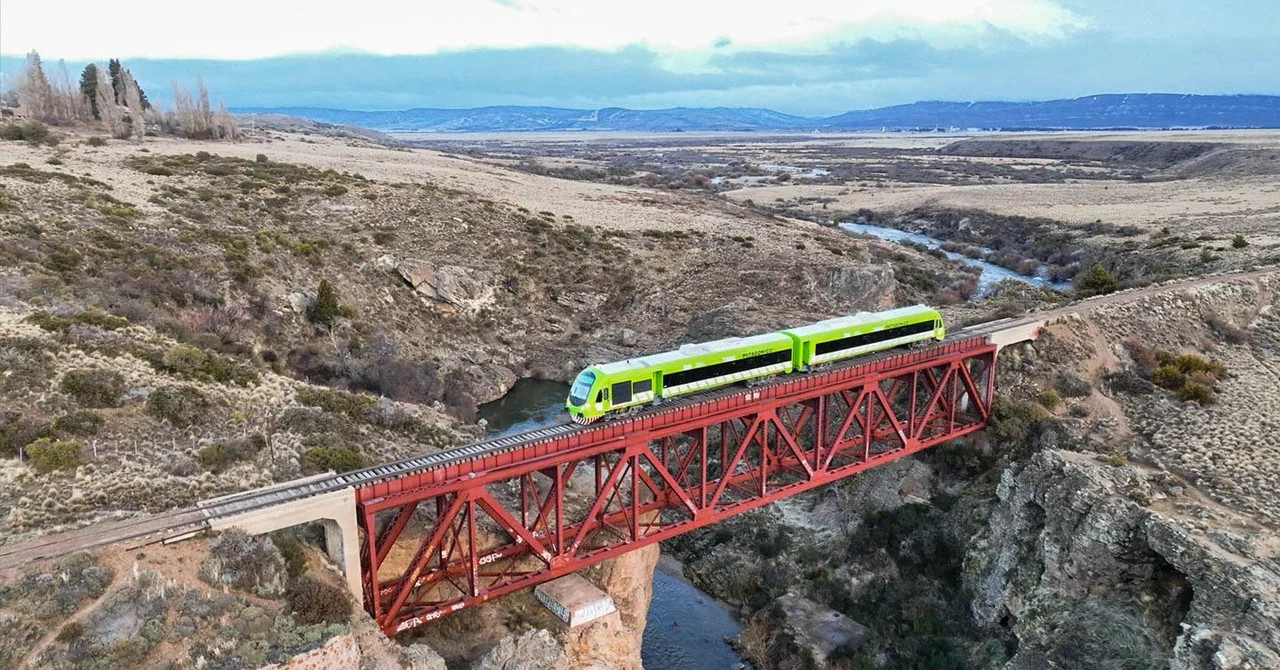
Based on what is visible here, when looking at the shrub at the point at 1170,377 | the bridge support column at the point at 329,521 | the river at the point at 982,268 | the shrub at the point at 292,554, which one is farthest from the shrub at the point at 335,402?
the river at the point at 982,268

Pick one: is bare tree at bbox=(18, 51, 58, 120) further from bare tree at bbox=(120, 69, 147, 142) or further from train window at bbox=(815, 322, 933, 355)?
train window at bbox=(815, 322, 933, 355)

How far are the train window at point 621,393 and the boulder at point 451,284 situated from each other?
40.8 m

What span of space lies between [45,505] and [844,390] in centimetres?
2891

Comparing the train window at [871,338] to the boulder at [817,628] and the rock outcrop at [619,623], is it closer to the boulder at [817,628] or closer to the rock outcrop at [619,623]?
the rock outcrop at [619,623]

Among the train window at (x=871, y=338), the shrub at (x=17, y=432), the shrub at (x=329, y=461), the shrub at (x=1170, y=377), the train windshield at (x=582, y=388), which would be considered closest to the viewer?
the shrub at (x=17, y=432)

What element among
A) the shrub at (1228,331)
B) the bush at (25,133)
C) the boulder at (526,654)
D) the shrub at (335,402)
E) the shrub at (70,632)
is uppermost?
the bush at (25,133)

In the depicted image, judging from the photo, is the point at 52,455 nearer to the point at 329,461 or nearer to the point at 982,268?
the point at 329,461

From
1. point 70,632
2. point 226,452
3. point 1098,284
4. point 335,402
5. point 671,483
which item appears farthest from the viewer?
point 1098,284

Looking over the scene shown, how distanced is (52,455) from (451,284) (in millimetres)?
42423

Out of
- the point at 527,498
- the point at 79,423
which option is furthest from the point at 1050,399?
the point at 79,423

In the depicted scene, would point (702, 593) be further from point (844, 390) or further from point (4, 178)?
point (4, 178)

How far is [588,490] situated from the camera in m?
43.0

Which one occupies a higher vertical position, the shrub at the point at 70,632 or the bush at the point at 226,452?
the shrub at the point at 70,632

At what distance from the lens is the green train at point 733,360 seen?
29734 millimetres
